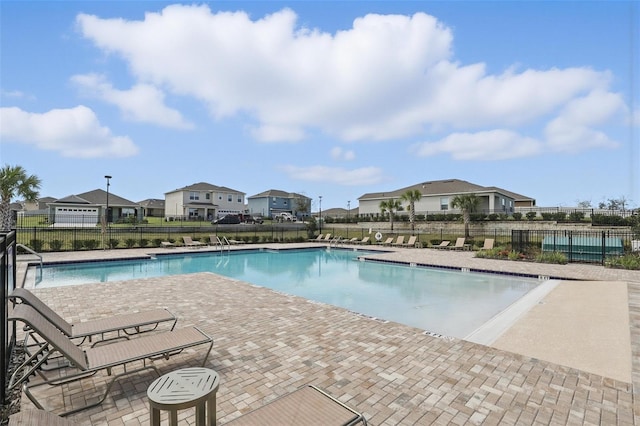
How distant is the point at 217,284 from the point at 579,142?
28.6 m

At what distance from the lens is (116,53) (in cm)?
1148

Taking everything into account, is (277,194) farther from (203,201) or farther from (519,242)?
(519,242)

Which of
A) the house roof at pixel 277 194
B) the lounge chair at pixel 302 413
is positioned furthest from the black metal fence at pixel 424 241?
the house roof at pixel 277 194

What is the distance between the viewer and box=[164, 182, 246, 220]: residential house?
1779 inches

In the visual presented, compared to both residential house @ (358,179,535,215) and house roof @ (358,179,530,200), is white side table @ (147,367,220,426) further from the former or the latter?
house roof @ (358,179,530,200)

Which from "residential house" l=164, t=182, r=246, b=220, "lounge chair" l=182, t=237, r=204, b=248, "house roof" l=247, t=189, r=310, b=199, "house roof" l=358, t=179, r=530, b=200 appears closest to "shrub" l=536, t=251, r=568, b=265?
"lounge chair" l=182, t=237, r=204, b=248

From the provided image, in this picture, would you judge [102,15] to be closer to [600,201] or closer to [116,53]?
[116,53]

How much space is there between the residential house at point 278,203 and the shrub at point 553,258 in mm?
36612

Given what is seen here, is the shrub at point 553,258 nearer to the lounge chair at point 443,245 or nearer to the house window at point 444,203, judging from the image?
the lounge chair at point 443,245

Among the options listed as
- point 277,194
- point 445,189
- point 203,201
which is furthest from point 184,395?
point 277,194

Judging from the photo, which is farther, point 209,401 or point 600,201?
point 600,201

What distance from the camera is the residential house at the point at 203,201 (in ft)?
148

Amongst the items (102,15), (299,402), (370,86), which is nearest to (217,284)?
(299,402)

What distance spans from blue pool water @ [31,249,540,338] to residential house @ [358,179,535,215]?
2192 cm
